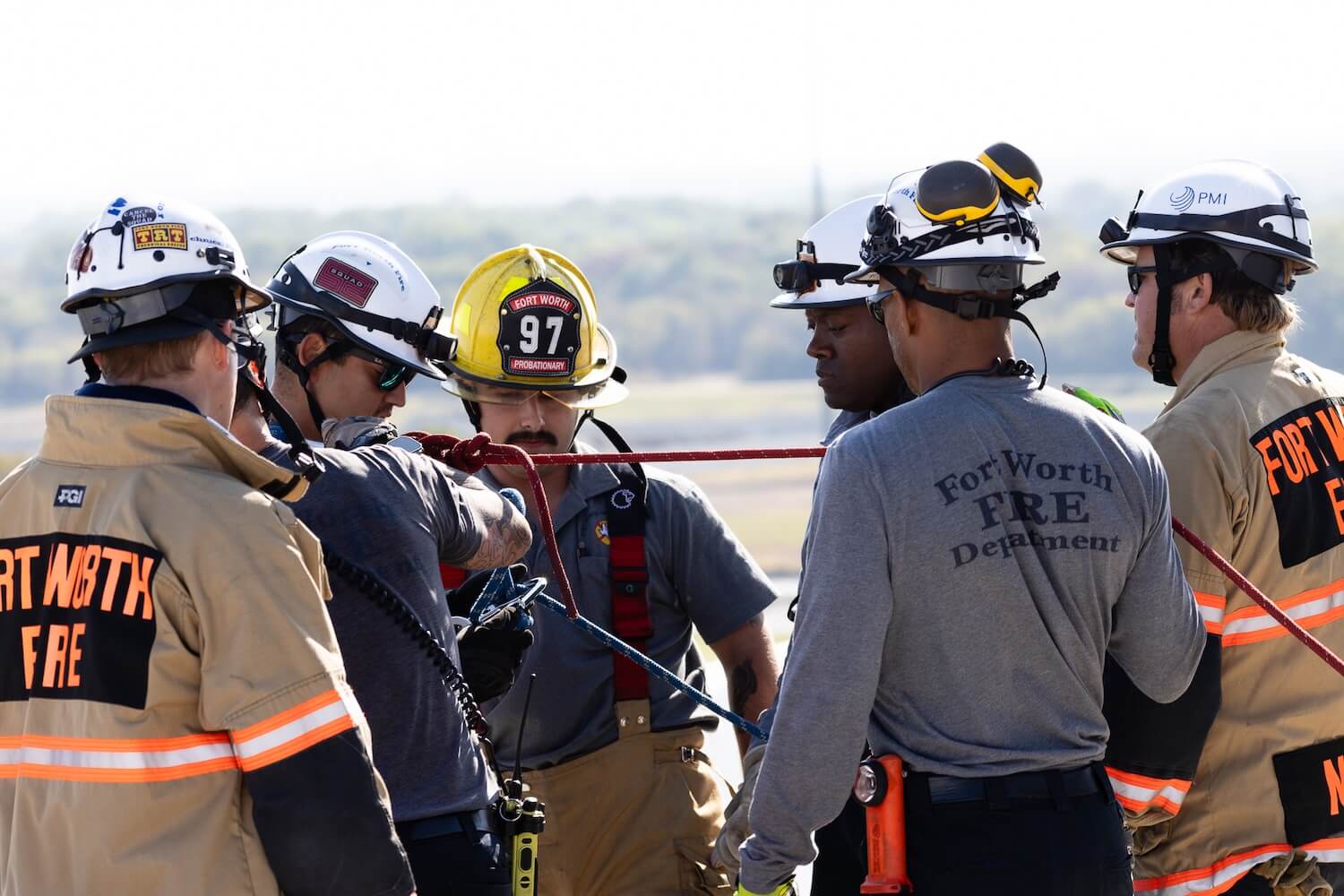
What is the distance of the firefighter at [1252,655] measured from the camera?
11.6 feet

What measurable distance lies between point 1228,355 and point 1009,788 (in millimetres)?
1367

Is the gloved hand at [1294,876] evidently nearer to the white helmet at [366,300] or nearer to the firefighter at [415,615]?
the firefighter at [415,615]

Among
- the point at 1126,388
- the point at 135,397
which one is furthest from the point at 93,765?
the point at 1126,388

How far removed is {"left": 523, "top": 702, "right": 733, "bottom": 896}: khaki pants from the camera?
414 cm

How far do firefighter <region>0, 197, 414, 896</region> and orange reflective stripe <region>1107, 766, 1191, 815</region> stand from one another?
171 centimetres

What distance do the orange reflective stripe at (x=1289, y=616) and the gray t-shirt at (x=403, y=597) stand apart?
1766 millimetres

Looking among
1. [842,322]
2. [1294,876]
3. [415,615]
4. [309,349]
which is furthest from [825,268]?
[1294,876]

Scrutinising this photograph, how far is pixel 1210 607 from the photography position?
352 cm

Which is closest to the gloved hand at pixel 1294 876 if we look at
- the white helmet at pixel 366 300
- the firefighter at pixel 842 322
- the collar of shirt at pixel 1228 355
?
the collar of shirt at pixel 1228 355

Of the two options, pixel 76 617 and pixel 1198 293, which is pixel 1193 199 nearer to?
pixel 1198 293

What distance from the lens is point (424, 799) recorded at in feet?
10.6

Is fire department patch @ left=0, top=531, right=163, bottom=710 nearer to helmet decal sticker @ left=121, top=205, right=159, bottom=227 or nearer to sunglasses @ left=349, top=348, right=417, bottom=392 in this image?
helmet decal sticker @ left=121, top=205, right=159, bottom=227

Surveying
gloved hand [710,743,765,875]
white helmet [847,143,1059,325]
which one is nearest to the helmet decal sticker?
white helmet [847,143,1059,325]

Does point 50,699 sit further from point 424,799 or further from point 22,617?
point 424,799
